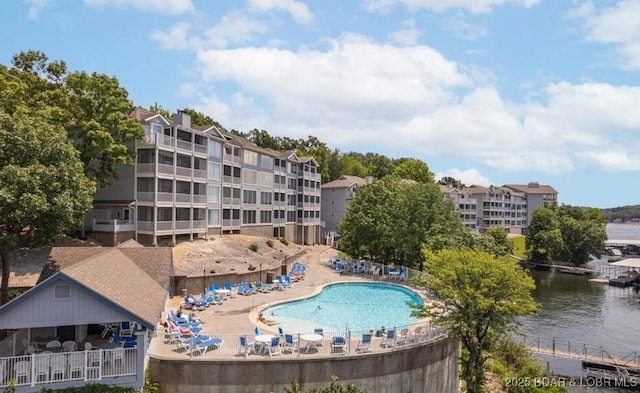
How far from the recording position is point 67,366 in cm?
1605

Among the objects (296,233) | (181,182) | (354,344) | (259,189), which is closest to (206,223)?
(181,182)

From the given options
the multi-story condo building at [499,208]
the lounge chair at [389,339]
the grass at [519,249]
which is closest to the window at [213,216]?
the lounge chair at [389,339]

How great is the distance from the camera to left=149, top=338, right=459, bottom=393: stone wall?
18.2 meters

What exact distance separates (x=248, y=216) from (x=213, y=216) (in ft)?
25.8

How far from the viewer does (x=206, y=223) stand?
46.9m

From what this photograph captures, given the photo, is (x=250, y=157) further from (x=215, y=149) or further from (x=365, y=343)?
(x=365, y=343)

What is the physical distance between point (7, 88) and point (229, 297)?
841 inches

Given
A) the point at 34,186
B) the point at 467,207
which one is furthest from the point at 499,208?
Result: the point at 34,186

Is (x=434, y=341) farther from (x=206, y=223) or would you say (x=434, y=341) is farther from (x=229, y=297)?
(x=206, y=223)

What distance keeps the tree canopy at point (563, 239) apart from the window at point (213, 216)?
200 feet

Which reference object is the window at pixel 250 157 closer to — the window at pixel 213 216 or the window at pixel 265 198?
the window at pixel 265 198

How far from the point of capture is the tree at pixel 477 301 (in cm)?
2083

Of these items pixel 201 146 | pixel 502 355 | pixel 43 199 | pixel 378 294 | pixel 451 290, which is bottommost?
pixel 502 355

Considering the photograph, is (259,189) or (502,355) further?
(259,189)
